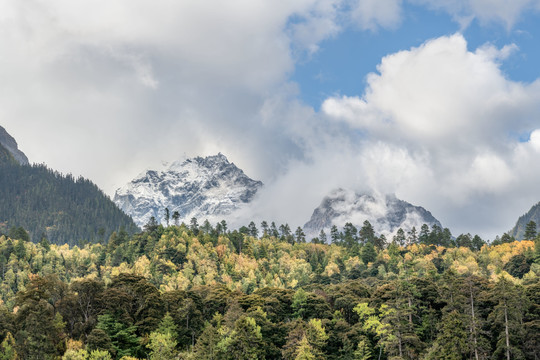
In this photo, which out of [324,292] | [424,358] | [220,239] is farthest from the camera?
[220,239]

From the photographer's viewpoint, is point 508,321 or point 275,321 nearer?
point 508,321

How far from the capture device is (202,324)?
94.9m

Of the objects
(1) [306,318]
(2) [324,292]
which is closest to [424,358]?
(1) [306,318]

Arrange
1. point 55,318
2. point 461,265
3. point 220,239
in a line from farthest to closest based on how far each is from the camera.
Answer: point 220,239 < point 461,265 < point 55,318

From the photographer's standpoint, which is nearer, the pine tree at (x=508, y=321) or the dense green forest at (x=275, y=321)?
the pine tree at (x=508, y=321)

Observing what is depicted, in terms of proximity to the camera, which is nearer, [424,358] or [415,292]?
[424,358]

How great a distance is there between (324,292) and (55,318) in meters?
53.0

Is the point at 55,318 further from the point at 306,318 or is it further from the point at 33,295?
the point at 306,318

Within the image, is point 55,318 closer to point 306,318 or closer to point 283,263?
point 306,318

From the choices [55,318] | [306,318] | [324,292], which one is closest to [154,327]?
[55,318]

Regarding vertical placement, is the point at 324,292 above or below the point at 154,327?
above

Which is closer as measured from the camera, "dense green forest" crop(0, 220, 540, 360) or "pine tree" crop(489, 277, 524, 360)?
"pine tree" crop(489, 277, 524, 360)

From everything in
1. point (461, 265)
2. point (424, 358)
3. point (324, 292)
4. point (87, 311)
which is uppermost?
point (461, 265)

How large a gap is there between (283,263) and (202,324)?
80142 millimetres
